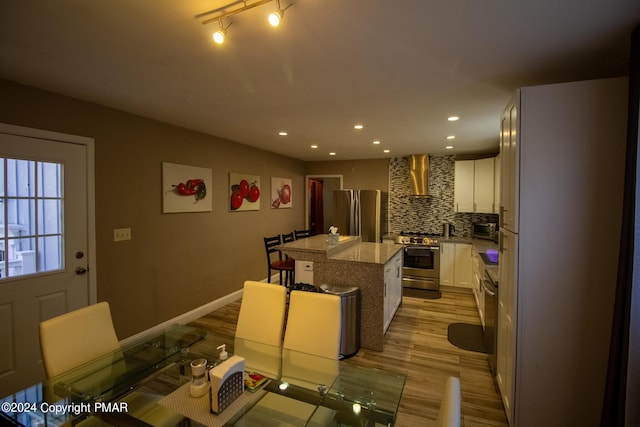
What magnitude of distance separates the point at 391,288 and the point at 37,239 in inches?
137

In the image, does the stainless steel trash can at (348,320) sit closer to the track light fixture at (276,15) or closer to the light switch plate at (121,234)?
the light switch plate at (121,234)

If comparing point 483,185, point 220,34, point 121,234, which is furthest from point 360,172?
point 220,34

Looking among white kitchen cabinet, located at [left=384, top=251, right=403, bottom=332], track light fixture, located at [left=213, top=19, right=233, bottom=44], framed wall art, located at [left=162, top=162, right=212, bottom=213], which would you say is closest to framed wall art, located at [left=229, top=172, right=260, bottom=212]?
framed wall art, located at [left=162, top=162, right=212, bottom=213]

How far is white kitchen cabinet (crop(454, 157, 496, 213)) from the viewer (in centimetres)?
480

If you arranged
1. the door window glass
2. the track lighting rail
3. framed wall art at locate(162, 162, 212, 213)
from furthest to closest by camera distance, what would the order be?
1. framed wall art at locate(162, 162, 212, 213)
2. the door window glass
3. the track lighting rail

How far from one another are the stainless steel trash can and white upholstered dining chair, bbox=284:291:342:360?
0.92 meters

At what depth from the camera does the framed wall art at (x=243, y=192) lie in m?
4.49

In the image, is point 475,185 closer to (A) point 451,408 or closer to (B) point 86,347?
(A) point 451,408

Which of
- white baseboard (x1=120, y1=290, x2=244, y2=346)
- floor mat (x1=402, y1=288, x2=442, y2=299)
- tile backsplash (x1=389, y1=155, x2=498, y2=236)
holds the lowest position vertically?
floor mat (x1=402, y1=288, x2=442, y2=299)

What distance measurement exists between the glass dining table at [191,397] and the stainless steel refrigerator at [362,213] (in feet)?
12.7

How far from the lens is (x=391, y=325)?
3658 mm

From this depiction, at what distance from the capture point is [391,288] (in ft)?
11.8

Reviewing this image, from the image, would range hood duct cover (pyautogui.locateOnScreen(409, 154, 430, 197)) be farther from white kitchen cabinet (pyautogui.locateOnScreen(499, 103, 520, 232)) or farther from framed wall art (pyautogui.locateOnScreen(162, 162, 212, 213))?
framed wall art (pyautogui.locateOnScreen(162, 162, 212, 213))

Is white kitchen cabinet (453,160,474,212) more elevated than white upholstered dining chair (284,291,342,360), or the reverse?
white kitchen cabinet (453,160,474,212)
